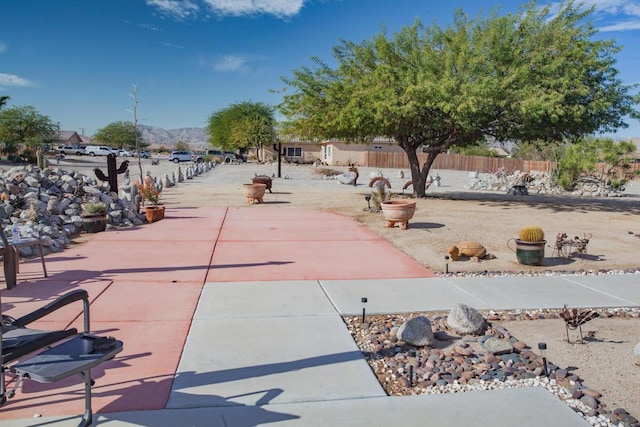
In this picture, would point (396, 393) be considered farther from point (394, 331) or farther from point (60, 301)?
point (60, 301)

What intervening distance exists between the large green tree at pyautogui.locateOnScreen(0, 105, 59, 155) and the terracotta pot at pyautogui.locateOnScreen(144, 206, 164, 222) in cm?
5513

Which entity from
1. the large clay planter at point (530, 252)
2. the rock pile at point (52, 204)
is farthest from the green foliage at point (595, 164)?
the rock pile at point (52, 204)

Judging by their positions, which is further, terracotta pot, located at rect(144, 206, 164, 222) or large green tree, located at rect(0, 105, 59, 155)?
large green tree, located at rect(0, 105, 59, 155)

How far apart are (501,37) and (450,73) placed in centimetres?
236

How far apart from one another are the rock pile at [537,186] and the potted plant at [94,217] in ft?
77.9

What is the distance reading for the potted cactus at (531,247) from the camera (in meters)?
9.09

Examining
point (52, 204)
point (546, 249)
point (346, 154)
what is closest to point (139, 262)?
point (52, 204)

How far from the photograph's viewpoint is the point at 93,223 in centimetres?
1170

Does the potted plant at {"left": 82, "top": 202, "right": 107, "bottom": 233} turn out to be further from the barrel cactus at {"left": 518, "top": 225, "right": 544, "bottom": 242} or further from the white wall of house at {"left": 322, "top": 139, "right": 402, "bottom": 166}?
the white wall of house at {"left": 322, "top": 139, "right": 402, "bottom": 166}

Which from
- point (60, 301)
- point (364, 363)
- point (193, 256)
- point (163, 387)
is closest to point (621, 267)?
point (364, 363)

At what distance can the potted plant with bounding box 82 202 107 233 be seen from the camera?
11641mm

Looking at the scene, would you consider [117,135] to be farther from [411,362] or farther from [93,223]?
[411,362]

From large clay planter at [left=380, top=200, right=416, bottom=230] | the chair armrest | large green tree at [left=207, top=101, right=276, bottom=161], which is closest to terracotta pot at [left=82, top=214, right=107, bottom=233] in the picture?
large clay planter at [left=380, top=200, right=416, bottom=230]

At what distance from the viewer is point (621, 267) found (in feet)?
30.7
